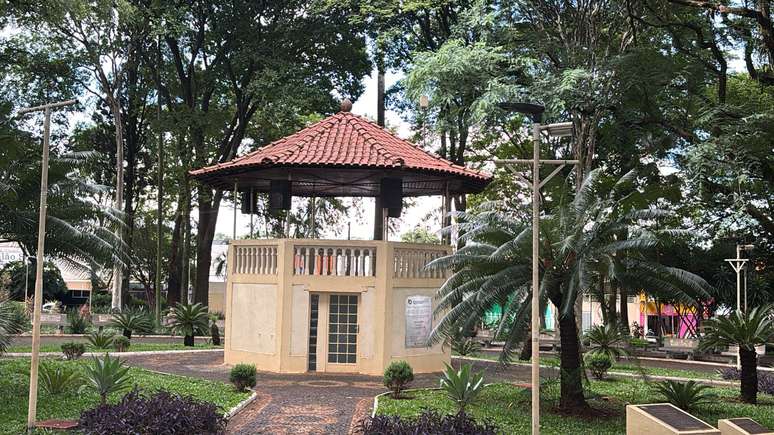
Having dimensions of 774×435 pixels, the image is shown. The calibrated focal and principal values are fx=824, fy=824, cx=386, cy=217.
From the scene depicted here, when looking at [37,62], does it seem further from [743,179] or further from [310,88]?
[743,179]

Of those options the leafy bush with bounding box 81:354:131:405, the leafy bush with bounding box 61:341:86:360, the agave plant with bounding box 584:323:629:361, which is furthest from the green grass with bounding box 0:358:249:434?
the agave plant with bounding box 584:323:629:361

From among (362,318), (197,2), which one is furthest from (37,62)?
(362,318)

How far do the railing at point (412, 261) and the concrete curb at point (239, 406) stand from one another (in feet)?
22.5

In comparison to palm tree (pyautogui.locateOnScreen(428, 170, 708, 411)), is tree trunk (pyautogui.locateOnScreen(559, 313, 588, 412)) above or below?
below

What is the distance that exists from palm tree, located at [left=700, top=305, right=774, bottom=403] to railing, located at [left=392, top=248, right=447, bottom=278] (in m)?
8.20

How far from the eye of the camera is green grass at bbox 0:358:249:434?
1553cm

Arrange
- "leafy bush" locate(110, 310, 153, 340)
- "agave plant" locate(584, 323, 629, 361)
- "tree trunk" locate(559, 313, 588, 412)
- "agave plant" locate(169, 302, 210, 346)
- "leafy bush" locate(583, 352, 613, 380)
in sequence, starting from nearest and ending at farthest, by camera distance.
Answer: "tree trunk" locate(559, 313, 588, 412) < "leafy bush" locate(583, 352, 613, 380) < "agave plant" locate(584, 323, 629, 361) < "agave plant" locate(169, 302, 210, 346) < "leafy bush" locate(110, 310, 153, 340)

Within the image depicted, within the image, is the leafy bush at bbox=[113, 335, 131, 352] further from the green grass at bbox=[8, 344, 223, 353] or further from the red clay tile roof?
the red clay tile roof

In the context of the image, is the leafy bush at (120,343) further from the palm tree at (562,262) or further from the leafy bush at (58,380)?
the palm tree at (562,262)

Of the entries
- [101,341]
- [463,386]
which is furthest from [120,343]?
[463,386]

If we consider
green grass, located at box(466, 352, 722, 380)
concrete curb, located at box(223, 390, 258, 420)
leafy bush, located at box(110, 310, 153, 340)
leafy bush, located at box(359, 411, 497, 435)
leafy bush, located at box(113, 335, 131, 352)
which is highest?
leafy bush, located at box(110, 310, 153, 340)

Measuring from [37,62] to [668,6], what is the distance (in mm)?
30425

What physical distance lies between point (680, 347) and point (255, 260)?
68.6 feet

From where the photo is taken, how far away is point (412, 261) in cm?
2506
